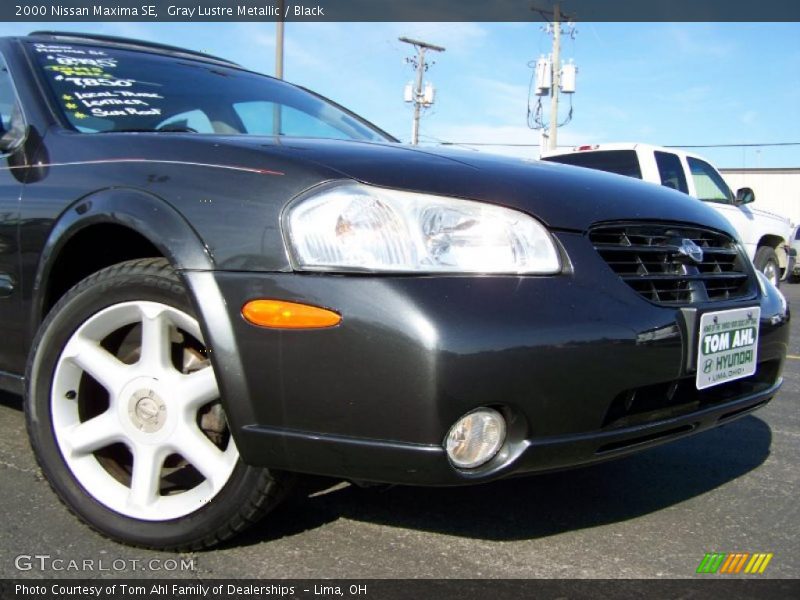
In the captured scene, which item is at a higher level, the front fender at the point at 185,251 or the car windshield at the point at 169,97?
the car windshield at the point at 169,97

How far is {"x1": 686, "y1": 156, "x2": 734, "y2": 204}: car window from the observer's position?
8.90 metres

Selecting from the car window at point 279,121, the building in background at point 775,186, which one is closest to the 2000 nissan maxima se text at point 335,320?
the car window at point 279,121

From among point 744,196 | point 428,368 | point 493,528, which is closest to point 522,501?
point 493,528

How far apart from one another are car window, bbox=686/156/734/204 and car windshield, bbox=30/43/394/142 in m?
6.42

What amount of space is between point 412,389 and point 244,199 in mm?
623

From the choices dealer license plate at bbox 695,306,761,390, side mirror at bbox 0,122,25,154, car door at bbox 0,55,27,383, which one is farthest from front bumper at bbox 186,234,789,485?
side mirror at bbox 0,122,25,154

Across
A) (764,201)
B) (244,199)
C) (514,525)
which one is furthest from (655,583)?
(764,201)

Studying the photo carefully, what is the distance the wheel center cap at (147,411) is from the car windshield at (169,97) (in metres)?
0.92

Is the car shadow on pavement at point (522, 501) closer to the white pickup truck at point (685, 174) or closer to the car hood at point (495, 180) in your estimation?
the car hood at point (495, 180)

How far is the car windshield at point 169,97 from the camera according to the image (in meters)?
2.62

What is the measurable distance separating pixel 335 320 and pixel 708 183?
841 cm

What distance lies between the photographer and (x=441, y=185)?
190 cm

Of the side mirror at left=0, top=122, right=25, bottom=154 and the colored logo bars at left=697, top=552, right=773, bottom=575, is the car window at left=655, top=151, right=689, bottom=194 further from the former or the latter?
the side mirror at left=0, top=122, right=25, bottom=154

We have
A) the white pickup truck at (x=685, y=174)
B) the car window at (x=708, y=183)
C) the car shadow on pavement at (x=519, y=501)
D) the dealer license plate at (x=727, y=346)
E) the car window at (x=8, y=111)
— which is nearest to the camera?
the dealer license plate at (x=727, y=346)
